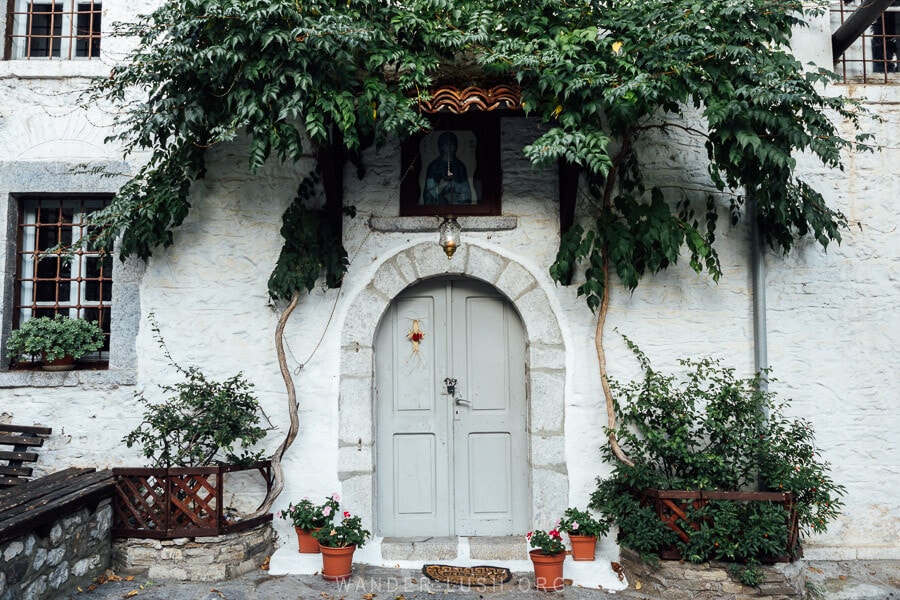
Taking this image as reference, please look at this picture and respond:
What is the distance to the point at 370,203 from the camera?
5086mm

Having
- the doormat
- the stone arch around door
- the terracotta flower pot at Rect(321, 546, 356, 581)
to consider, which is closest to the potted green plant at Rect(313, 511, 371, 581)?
the terracotta flower pot at Rect(321, 546, 356, 581)

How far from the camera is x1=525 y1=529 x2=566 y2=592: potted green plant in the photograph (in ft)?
14.2

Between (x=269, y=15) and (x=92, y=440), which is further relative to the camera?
(x=92, y=440)

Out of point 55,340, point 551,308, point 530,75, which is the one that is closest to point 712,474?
point 551,308

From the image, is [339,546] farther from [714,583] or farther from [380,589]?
[714,583]

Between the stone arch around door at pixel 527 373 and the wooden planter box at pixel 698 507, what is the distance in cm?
75

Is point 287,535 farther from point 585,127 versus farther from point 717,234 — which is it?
point 717,234

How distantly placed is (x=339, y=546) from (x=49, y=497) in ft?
5.76

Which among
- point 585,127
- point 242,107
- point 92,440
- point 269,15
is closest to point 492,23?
point 585,127

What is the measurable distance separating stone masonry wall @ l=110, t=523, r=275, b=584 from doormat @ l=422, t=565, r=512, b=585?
1.28m

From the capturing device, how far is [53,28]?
5508mm

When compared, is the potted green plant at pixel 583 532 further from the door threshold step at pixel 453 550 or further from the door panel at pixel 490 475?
the door panel at pixel 490 475

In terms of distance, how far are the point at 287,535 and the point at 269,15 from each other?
348 centimetres

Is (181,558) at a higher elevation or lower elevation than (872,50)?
lower
